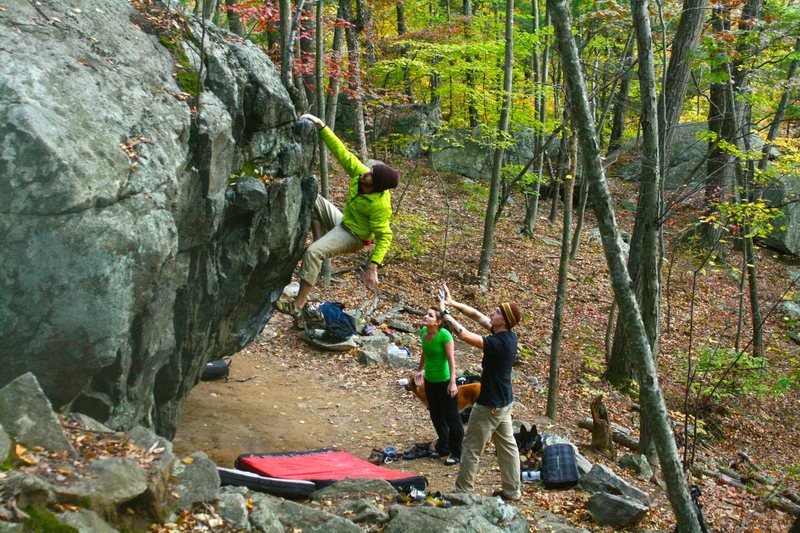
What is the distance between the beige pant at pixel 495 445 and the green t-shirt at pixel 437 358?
1337mm

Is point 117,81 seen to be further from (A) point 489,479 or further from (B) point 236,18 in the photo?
(B) point 236,18

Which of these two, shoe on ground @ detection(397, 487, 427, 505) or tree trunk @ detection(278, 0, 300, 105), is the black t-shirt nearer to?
shoe on ground @ detection(397, 487, 427, 505)

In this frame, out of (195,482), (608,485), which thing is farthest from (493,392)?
(195,482)

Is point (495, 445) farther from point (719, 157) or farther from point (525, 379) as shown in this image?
point (719, 157)

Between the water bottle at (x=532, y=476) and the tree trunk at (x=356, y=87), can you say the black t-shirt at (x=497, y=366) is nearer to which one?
the water bottle at (x=532, y=476)

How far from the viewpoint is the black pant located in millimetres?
8586

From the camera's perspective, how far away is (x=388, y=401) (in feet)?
35.6

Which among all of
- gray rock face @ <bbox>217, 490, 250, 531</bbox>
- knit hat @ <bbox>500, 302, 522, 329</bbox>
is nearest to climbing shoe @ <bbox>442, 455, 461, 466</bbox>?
knit hat @ <bbox>500, 302, 522, 329</bbox>

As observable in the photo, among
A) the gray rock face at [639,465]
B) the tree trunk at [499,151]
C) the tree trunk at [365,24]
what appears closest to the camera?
the gray rock face at [639,465]

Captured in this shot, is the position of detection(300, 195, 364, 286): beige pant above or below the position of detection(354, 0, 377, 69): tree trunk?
below

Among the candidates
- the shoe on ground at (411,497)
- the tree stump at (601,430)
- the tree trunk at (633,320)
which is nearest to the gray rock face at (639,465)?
the tree stump at (601,430)

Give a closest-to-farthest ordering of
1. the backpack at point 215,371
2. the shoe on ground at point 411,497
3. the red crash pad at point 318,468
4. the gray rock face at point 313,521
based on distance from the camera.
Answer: the gray rock face at point 313,521 < the shoe on ground at point 411,497 < the red crash pad at point 318,468 < the backpack at point 215,371

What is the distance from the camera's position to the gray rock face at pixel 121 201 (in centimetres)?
446

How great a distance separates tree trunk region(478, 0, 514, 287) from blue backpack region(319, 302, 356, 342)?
5006 mm
